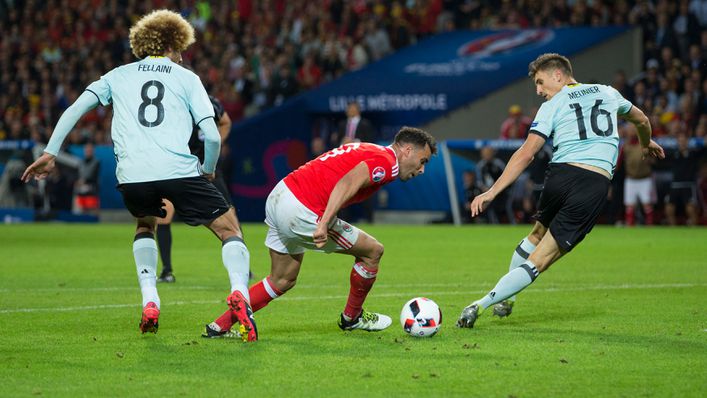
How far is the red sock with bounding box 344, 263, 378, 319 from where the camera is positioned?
812 cm

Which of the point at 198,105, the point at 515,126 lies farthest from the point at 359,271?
the point at 515,126

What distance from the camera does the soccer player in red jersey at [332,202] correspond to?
24.9ft

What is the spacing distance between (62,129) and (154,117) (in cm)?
63

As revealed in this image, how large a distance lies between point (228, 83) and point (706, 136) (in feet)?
42.7

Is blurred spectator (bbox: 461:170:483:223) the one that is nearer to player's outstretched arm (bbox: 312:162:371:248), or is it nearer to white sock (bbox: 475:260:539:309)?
white sock (bbox: 475:260:539:309)

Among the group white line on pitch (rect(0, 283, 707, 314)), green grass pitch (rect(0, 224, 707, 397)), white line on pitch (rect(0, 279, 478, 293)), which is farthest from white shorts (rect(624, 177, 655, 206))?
white line on pitch (rect(0, 279, 478, 293))

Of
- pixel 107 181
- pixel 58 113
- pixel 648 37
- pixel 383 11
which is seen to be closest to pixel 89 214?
pixel 107 181

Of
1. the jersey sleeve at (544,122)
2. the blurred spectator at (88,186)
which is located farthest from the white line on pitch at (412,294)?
the blurred spectator at (88,186)

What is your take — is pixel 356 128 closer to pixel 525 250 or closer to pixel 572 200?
pixel 525 250

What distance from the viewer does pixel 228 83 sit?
29.9 metres

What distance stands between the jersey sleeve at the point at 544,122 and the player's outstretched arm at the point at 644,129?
771 millimetres

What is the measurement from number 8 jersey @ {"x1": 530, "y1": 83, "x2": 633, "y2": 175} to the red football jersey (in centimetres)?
142

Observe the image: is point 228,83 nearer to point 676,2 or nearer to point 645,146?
point 676,2

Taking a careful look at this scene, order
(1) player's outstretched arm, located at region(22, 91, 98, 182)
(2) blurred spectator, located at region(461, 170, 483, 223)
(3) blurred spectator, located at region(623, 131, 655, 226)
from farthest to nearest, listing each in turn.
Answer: (2) blurred spectator, located at region(461, 170, 483, 223), (3) blurred spectator, located at region(623, 131, 655, 226), (1) player's outstretched arm, located at region(22, 91, 98, 182)
